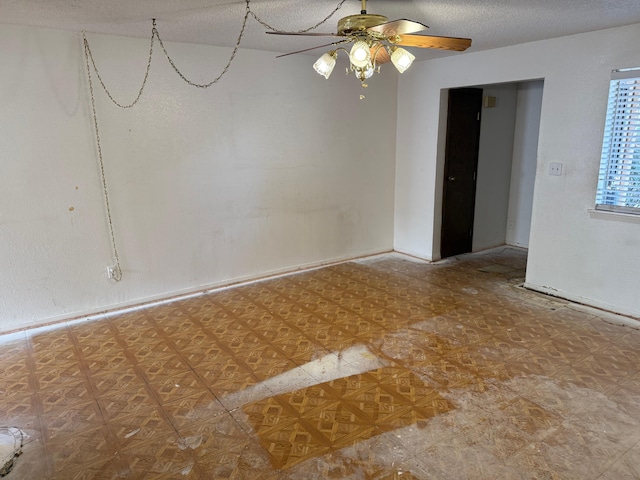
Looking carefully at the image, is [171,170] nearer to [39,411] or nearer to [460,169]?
[39,411]

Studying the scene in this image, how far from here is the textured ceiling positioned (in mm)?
2740

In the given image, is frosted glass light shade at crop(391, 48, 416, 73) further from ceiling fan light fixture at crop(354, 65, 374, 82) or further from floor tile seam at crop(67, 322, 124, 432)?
floor tile seam at crop(67, 322, 124, 432)

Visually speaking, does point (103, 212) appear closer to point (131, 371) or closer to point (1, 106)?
point (1, 106)

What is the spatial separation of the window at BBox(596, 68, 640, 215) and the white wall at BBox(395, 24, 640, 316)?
0.22ft

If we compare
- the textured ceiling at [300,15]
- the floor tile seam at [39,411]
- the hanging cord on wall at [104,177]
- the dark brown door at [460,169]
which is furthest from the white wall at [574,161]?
the floor tile seam at [39,411]

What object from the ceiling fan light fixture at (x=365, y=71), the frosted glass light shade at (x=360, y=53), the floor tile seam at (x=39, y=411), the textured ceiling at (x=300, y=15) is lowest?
the floor tile seam at (x=39, y=411)

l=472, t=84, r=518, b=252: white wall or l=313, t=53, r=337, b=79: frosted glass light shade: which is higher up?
l=313, t=53, r=337, b=79: frosted glass light shade

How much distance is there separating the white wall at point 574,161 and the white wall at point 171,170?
1.66 metres

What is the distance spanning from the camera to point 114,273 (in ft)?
12.8

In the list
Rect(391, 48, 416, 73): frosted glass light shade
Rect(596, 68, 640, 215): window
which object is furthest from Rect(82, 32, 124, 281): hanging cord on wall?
Rect(596, 68, 640, 215): window

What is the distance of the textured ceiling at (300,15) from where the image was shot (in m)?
2.74

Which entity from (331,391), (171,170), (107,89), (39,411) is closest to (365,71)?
(331,391)

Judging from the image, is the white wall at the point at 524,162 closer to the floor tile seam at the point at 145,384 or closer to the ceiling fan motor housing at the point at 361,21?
the ceiling fan motor housing at the point at 361,21

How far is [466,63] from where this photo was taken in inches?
178
